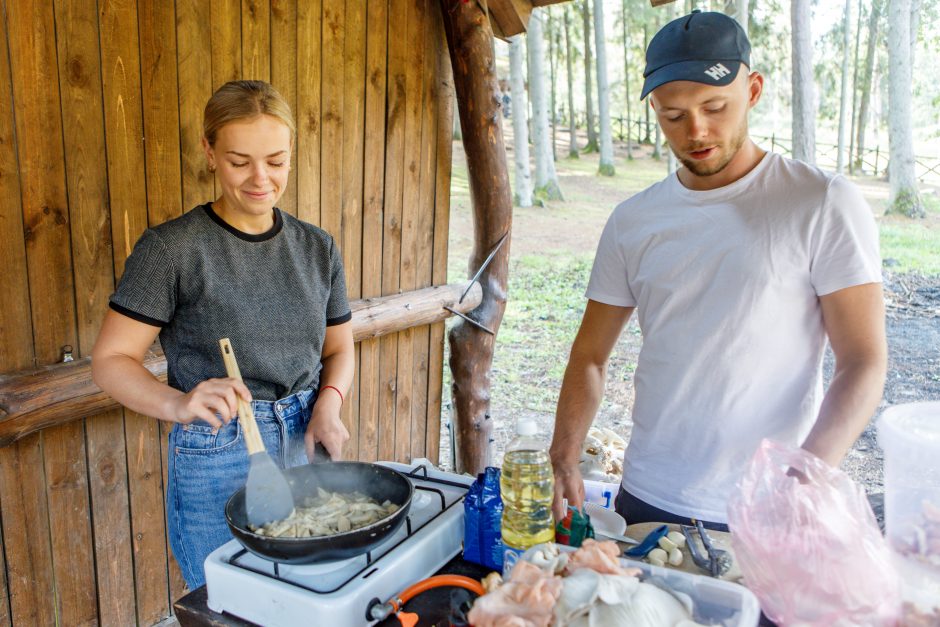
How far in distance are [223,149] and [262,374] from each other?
2.05ft

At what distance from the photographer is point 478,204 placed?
428 cm

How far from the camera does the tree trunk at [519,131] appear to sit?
48.8ft

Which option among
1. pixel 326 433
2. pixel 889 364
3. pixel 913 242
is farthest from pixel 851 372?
pixel 913 242

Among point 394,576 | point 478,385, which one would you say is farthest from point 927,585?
point 478,385

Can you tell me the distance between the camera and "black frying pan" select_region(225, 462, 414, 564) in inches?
54.7

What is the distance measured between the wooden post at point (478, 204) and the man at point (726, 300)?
82.1 inches

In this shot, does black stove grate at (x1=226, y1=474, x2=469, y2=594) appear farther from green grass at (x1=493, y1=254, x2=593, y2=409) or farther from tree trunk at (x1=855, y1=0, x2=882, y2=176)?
tree trunk at (x1=855, y1=0, x2=882, y2=176)

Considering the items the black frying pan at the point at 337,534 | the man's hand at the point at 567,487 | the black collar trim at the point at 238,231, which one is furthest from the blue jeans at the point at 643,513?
the black collar trim at the point at 238,231

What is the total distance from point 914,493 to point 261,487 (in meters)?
1.39

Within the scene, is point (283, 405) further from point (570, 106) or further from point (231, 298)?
point (570, 106)

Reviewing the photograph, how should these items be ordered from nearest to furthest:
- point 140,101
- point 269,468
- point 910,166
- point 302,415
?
point 269,468, point 302,415, point 140,101, point 910,166

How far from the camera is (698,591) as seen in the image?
1.27 m

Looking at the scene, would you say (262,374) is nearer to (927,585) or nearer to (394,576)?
(394,576)

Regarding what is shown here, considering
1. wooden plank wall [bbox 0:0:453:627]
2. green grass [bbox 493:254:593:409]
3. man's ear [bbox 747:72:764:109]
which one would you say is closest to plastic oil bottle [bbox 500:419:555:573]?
man's ear [bbox 747:72:764:109]
